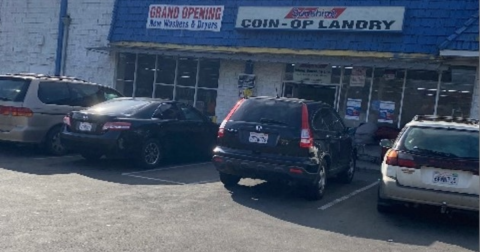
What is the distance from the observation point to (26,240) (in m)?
5.53

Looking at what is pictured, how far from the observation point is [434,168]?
7383 mm

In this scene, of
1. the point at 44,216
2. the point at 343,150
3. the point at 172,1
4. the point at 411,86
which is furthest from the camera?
the point at 172,1

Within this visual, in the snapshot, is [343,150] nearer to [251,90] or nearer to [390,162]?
[390,162]

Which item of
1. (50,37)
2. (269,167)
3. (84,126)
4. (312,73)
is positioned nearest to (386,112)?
(312,73)

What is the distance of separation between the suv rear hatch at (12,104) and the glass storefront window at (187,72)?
7.17 m

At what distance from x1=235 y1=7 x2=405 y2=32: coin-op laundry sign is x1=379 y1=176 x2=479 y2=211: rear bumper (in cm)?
711

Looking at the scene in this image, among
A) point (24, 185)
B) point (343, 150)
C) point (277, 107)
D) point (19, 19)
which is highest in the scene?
point (19, 19)

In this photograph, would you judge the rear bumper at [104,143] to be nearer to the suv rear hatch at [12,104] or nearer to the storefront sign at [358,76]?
the suv rear hatch at [12,104]

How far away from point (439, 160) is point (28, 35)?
1804 cm

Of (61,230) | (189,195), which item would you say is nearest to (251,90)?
(189,195)

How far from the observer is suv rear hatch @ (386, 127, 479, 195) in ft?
23.8

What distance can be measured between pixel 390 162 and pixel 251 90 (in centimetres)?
902

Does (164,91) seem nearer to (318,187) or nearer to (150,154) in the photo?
(150,154)

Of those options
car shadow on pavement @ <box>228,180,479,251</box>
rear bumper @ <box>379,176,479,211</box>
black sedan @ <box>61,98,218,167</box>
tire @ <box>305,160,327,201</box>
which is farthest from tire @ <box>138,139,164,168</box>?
rear bumper @ <box>379,176,479,211</box>
